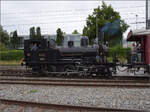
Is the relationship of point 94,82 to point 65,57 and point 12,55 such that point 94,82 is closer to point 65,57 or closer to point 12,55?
point 65,57

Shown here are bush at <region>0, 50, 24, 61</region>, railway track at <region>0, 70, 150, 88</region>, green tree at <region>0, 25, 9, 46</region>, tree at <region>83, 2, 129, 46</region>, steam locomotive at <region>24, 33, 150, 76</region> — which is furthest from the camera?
green tree at <region>0, 25, 9, 46</region>

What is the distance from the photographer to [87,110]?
4.38m

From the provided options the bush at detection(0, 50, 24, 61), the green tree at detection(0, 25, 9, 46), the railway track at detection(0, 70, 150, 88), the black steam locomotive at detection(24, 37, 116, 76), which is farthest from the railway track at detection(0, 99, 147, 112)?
the green tree at detection(0, 25, 9, 46)

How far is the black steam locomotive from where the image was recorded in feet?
33.6

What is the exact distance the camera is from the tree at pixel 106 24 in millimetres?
26359

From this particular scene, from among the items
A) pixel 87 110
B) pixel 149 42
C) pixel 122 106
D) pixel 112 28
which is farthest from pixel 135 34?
pixel 112 28

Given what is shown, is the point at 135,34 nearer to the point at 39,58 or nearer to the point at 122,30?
the point at 39,58

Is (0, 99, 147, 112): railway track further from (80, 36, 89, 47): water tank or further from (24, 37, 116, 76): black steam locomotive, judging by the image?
(80, 36, 89, 47): water tank

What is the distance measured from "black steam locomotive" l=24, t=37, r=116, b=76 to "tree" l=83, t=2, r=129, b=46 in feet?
51.7

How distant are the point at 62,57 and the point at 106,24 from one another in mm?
17263

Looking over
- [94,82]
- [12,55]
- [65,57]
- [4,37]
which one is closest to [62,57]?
[65,57]

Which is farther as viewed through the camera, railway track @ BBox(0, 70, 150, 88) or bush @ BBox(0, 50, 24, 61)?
bush @ BBox(0, 50, 24, 61)

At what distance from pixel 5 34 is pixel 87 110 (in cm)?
5740

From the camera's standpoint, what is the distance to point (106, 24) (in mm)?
26250
